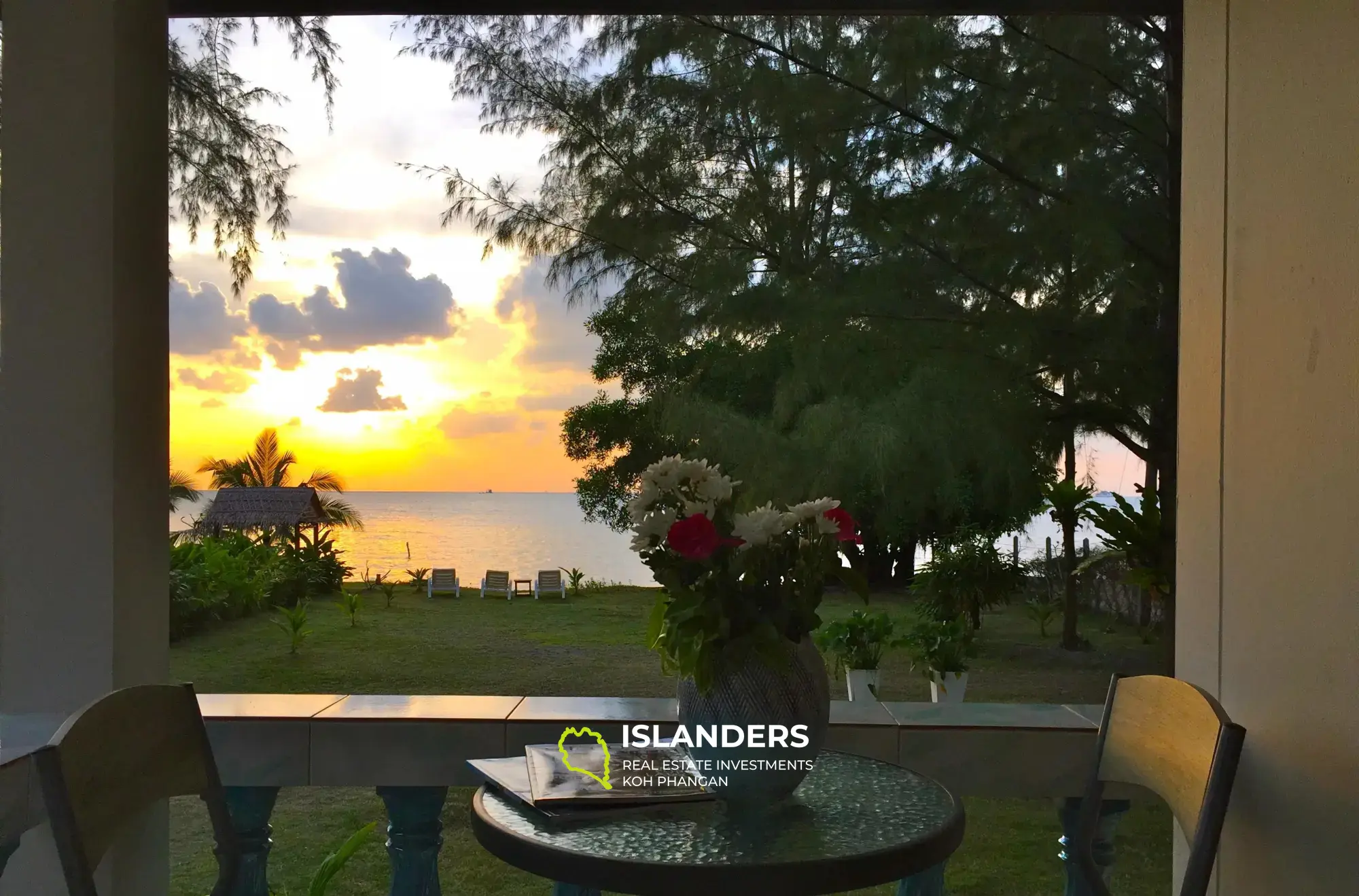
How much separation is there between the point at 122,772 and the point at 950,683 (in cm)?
588

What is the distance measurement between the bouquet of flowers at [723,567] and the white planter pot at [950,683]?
5.57 meters

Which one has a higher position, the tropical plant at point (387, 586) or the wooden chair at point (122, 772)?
the wooden chair at point (122, 772)

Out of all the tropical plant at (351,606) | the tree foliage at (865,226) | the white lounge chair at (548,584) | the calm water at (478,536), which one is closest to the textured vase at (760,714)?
the tree foliage at (865,226)

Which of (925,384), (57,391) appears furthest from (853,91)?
(57,391)

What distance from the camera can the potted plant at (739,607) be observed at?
35.3 inches

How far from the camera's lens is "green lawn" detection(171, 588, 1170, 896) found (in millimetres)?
5051

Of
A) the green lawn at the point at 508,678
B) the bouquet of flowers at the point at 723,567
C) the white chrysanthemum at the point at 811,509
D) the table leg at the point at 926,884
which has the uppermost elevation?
the white chrysanthemum at the point at 811,509

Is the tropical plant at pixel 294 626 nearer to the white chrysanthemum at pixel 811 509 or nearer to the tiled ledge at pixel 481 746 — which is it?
the tiled ledge at pixel 481 746

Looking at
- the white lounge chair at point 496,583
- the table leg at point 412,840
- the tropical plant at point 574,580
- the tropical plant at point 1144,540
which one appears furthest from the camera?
the tropical plant at point 574,580

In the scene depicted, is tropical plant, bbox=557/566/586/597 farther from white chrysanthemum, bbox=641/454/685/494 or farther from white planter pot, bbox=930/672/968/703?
white chrysanthemum, bbox=641/454/685/494

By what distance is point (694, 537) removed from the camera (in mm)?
895

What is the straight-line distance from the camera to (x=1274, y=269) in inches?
38.4

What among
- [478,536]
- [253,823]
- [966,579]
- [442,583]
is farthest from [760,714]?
[478,536]

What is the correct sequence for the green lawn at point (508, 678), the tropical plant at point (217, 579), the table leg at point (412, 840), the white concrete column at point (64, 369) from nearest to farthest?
1. the white concrete column at point (64, 369)
2. the table leg at point (412, 840)
3. the green lawn at point (508, 678)
4. the tropical plant at point (217, 579)
